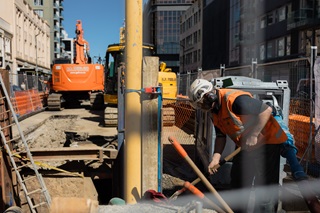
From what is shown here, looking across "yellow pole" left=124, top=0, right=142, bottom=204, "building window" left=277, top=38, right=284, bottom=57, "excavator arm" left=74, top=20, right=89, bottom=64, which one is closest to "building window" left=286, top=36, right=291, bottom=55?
"building window" left=277, top=38, right=284, bottom=57

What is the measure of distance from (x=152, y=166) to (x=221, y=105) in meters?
1.50

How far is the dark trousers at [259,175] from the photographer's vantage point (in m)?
3.77

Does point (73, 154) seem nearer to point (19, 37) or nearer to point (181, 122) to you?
point (181, 122)

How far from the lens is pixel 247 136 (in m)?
3.56

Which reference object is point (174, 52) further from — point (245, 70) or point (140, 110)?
point (140, 110)

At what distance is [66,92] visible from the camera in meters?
16.9

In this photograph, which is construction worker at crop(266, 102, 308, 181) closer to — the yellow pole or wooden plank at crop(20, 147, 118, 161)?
the yellow pole

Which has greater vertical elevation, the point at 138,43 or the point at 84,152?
the point at 138,43

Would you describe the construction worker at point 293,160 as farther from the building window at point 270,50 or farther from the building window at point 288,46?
the building window at point 270,50

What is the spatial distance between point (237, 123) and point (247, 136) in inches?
6.3

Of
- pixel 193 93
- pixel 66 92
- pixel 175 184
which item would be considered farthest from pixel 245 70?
pixel 66 92

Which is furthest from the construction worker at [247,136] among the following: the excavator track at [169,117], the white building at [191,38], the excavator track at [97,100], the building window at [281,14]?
the white building at [191,38]

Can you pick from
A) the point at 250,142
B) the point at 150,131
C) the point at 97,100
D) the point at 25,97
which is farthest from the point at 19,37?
the point at 250,142

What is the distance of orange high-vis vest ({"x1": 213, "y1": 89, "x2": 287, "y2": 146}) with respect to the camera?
3527mm
